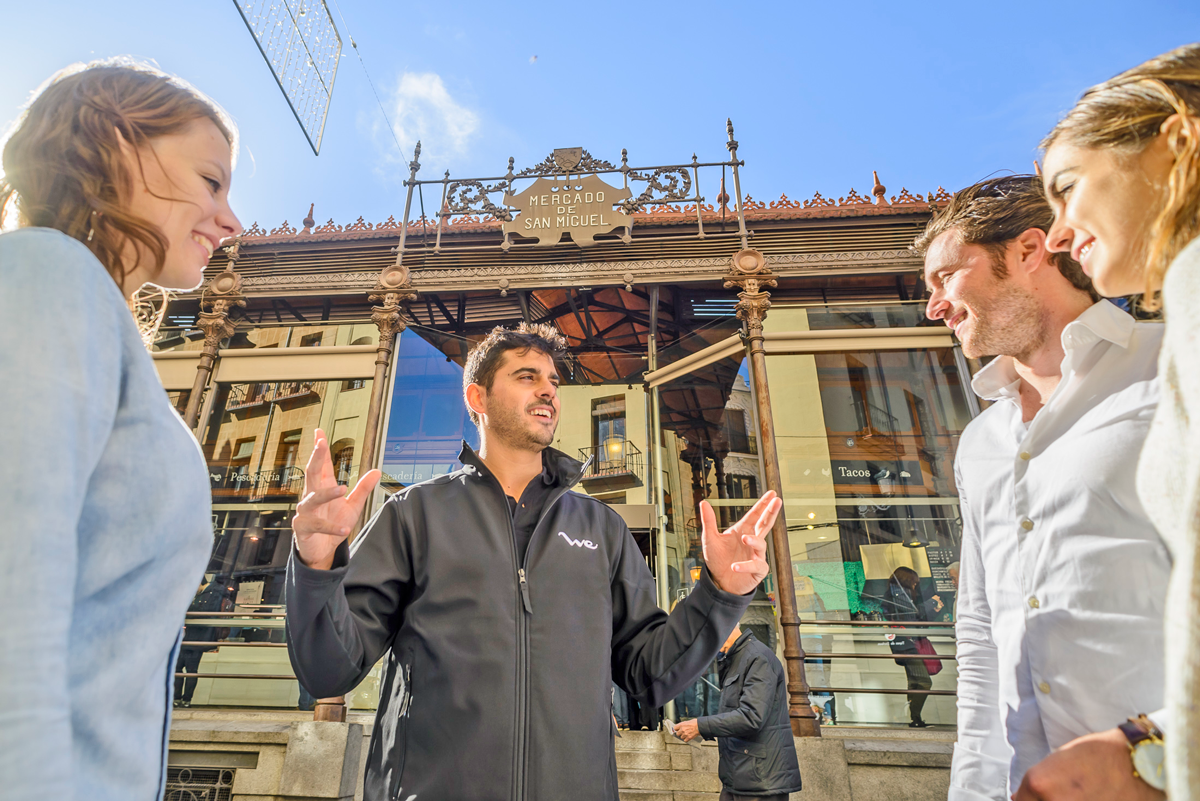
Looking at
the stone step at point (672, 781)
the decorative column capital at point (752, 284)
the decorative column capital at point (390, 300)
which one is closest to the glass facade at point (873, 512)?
the decorative column capital at point (752, 284)

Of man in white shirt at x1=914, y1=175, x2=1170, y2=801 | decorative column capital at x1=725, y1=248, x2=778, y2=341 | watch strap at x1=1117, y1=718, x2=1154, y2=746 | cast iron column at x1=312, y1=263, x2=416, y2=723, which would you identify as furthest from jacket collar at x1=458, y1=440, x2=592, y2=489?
decorative column capital at x1=725, y1=248, x2=778, y2=341

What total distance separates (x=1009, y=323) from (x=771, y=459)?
467 centimetres

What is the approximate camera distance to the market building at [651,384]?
634 centimetres

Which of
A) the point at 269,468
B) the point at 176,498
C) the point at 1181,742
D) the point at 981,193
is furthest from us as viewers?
the point at 269,468

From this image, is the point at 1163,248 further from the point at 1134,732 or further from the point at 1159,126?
the point at 1134,732

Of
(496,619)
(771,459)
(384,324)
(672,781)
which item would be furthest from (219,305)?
(672,781)

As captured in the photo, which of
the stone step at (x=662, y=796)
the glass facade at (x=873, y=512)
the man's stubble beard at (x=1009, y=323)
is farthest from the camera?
the glass facade at (x=873, y=512)

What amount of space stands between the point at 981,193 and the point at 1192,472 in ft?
7.14

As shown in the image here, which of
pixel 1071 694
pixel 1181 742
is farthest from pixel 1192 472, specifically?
pixel 1071 694

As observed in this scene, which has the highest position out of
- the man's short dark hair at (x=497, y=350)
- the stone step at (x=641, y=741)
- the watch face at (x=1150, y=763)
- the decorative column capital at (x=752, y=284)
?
the decorative column capital at (x=752, y=284)

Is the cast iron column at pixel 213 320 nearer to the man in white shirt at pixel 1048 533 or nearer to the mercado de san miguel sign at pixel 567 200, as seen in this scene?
the mercado de san miguel sign at pixel 567 200

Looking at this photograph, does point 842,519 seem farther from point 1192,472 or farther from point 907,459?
point 1192,472

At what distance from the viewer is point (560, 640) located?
2074mm

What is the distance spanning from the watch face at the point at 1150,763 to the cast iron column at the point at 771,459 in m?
4.47
